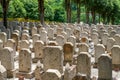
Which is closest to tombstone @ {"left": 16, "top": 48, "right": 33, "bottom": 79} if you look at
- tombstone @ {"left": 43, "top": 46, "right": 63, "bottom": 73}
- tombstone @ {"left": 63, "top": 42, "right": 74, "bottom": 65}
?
tombstone @ {"left": 43, "top": 46, "right": 63, "bottom": 73}

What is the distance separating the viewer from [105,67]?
981cm

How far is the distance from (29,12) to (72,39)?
49589 mm

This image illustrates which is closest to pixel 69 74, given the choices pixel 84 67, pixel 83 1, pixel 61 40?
pixel 84 67

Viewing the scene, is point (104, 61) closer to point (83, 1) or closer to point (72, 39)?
point (72, 39)

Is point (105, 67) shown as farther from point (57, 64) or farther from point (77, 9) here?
point (77, 9)

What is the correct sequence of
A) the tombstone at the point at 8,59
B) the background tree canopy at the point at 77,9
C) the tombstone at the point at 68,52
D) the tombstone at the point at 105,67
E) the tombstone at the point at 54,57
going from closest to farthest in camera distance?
the tombstone at the point at 105,67
the tombstone at the point at 54,57
the tombstone at the point at 8,59
the tombstone at the point at 68,52
the background tree canopy at the point at 77,9

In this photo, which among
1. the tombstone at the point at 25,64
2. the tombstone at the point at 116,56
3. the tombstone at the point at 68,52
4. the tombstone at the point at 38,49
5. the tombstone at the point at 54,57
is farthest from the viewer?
the tombstone at the point at 38,49

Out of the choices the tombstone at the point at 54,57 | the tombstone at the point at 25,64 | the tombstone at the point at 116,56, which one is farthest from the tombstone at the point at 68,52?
the tombstone at the point at 54,57

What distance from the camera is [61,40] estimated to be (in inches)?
619

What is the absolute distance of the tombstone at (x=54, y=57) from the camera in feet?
34.5

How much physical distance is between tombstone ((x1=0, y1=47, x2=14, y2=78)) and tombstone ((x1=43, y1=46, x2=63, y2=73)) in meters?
1.36

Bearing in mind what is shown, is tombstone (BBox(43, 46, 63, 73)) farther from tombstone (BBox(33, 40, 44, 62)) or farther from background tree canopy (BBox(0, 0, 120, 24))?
background tree canopy (BBox(0, 0, 120, 24))

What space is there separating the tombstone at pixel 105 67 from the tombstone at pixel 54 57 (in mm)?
1424

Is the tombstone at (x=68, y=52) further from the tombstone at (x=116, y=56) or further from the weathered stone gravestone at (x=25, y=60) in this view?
the weathered stone gravestone at (x=25, y=60)
